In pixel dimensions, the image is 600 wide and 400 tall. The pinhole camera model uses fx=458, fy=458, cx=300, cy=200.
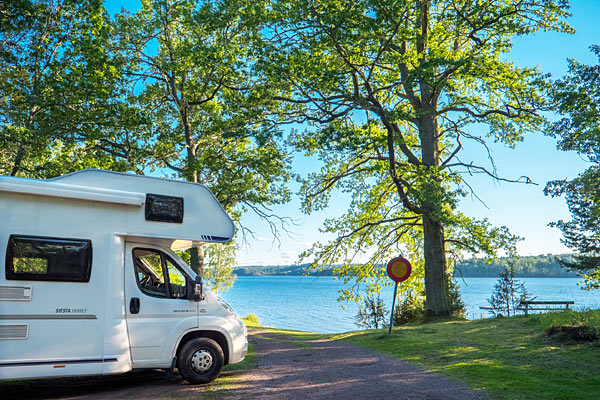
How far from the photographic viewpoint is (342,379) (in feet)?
27.2

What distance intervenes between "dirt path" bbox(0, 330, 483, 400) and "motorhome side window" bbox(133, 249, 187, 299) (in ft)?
5.34

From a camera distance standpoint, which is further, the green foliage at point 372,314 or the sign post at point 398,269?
the green foliage at point 372,314

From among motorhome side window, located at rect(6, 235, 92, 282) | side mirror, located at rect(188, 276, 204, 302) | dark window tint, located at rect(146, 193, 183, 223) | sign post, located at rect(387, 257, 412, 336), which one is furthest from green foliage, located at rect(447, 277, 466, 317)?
motorhome side window, located at rect(6, 235, 92, 282)

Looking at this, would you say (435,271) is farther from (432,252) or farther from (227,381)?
(227,381)

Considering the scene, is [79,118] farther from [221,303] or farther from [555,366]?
[555,366]

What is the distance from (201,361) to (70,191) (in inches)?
146

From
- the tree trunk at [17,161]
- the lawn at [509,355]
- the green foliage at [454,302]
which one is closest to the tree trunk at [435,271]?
the green foliage at [454,302]

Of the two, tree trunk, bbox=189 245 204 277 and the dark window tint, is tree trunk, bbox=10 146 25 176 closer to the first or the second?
tree trunk, bbox=189 245 204 277

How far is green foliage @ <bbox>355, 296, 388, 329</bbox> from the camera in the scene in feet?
81.5

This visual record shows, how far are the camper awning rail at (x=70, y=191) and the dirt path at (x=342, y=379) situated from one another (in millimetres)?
3663

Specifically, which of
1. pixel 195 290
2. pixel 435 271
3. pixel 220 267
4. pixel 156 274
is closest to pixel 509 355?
pixel 195 290

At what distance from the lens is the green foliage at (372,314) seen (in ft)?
81.5

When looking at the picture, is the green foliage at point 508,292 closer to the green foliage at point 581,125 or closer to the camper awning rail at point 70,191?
the green foliage at point 581,125

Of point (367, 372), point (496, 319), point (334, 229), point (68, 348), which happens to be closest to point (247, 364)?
point (367, 372)
